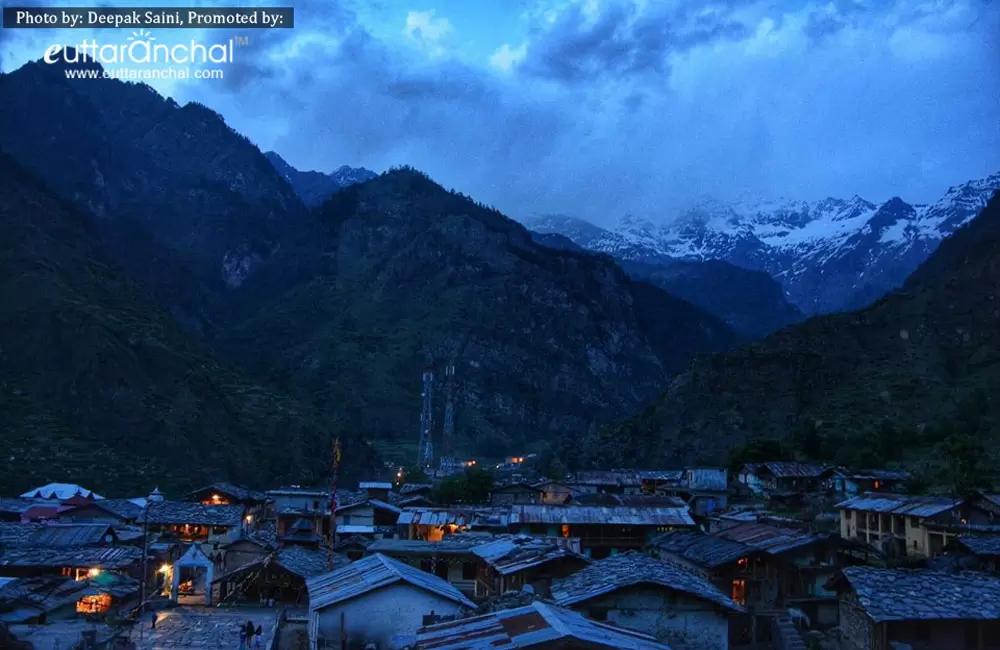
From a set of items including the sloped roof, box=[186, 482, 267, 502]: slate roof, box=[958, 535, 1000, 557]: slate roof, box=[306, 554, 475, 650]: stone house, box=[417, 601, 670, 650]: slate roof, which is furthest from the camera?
box=[186, 482, 267, 502]: slate roof

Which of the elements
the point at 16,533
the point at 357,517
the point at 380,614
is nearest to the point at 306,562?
the point at 380,614

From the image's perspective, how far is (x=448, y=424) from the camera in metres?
144

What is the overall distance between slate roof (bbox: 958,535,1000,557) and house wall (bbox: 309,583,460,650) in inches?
918

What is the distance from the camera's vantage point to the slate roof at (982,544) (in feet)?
109

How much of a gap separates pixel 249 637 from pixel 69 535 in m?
19.6

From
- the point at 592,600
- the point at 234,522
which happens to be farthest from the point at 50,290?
the point at 592,600

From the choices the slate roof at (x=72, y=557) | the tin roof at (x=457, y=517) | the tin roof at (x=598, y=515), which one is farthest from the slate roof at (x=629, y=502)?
the slate roof at (x=72, y=557)

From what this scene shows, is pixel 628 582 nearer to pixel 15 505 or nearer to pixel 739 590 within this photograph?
pixel 739 590

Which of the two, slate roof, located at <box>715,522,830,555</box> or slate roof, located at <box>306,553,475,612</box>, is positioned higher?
slate roof, located at <box>306,553,475,612</box>

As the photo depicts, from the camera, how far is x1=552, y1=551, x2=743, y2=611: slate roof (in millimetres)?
21547

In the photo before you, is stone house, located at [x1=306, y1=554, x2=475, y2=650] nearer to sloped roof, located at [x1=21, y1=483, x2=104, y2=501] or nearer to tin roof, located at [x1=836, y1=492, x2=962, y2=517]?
tin roof, located at [x1=836, y1=492, x2=962, y2=517]

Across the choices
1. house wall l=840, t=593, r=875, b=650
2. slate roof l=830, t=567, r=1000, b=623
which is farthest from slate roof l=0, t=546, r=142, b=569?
slate roof l=830, t=567, r=1000, b=623

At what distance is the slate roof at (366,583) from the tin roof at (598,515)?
67.8 ft

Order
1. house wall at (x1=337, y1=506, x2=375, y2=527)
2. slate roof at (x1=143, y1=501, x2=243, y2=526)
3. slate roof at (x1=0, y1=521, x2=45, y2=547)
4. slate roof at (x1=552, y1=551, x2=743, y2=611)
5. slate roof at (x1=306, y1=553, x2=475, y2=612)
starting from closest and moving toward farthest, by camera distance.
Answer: slate roof at (x1=306, y1=553, x2=475, y2=612) → slate roof at (x1=552, y1=551, x2=743, y2=611) → slate roof at (x1=0, y1=521, x2=45, y2=547) → slate roof at (x1=143, y1=501, x2=243, y2=526) → house wall at (x1=337, y1=506, x2=375, y2=527)
